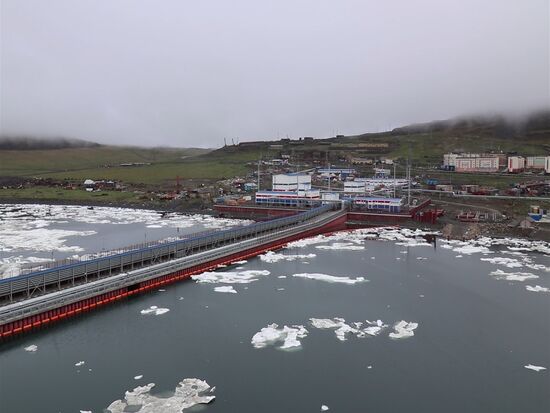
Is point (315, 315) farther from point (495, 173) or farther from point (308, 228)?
point (495, 173)

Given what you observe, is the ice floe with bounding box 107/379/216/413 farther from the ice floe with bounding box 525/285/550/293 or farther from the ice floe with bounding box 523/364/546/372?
the ice floe with bounding box 525/285/550/293

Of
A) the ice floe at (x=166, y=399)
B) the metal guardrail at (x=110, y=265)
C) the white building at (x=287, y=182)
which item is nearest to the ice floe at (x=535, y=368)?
the ice floe at (x=166, y=399)

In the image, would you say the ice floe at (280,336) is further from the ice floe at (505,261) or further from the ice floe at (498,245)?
the ice floe at (498,245)

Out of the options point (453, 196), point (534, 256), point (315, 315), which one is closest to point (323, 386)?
point (315, 315)

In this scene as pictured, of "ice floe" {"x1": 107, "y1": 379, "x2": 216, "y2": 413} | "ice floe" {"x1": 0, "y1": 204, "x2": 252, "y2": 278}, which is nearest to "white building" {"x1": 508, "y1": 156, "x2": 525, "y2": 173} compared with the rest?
"ice floe" {"x1": 0, "y1": 204, "x2": 252, "y2": 278}

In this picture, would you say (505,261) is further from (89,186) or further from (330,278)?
Result: (89,186)

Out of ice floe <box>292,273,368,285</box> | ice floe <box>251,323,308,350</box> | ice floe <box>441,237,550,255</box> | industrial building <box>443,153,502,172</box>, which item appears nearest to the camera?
ice floe <box>251,323,308,350</box>
